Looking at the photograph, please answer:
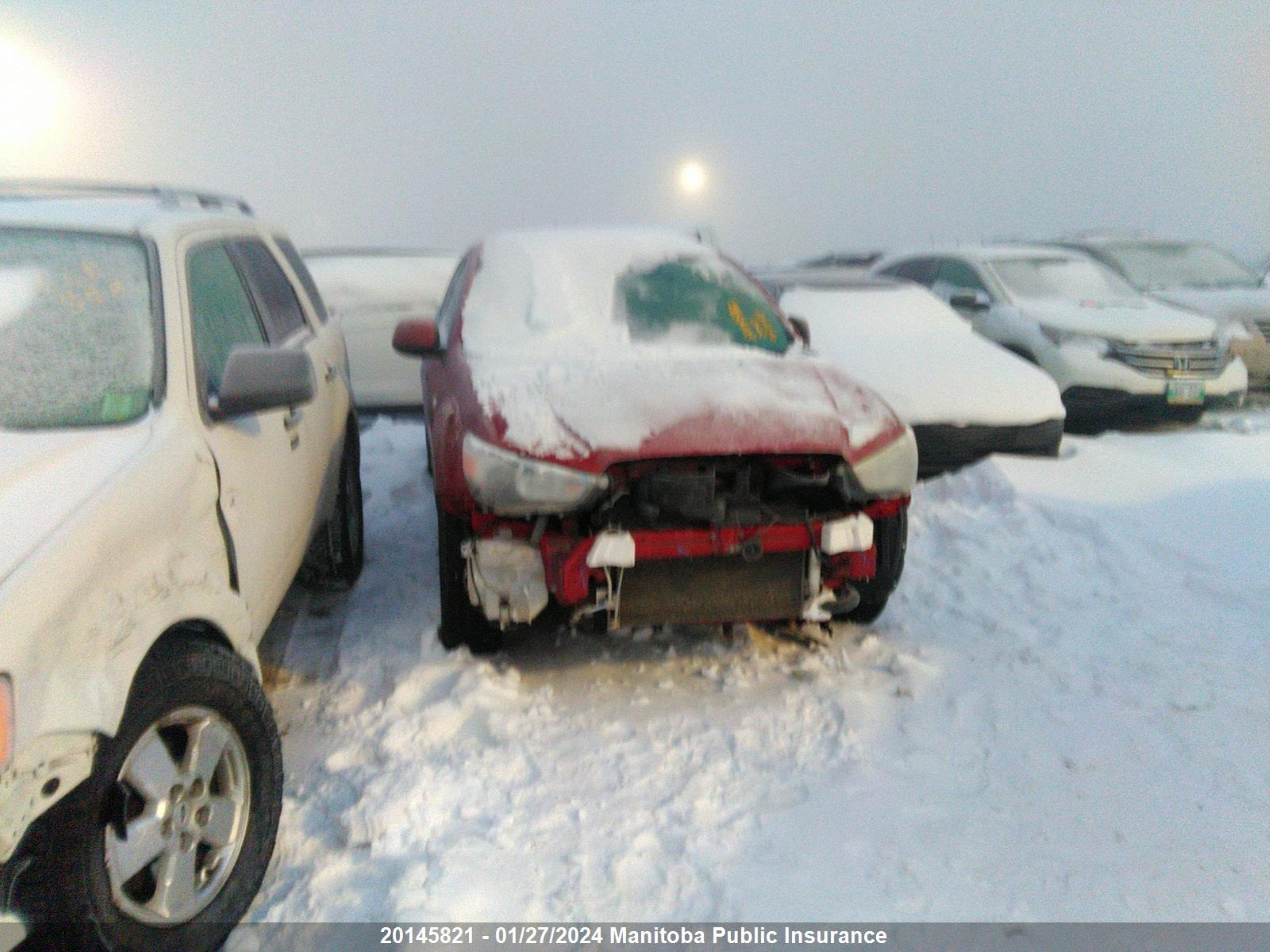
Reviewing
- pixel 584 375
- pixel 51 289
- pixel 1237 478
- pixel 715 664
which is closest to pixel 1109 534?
pixel 1237 478

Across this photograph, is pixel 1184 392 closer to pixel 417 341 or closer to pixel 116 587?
pixel 417 341

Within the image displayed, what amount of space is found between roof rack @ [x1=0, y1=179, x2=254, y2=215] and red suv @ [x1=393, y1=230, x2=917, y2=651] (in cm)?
123

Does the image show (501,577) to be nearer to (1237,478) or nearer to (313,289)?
(313,289)

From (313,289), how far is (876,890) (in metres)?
3.75

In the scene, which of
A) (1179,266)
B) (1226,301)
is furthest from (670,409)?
(1179,266)

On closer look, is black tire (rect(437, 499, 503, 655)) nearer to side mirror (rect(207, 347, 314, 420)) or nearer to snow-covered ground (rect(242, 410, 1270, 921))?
snow-covered ground (rect(242, 410, 1270, 921))

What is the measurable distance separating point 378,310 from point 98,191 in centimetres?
346

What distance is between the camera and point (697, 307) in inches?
169

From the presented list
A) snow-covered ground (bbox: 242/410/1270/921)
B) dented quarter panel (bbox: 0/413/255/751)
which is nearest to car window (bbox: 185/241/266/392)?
dented quarter panel (bbox: 0/413/255/751)

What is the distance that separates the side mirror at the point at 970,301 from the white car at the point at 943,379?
35.0 inches

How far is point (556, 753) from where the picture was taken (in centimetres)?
301

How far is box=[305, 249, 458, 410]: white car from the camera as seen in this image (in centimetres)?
681

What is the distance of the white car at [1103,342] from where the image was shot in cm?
734

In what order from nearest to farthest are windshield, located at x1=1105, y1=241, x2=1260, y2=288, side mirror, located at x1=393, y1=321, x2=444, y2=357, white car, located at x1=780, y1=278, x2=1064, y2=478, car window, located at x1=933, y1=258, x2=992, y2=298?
side mirror, located at x1=393, y1=321, x2=444, y2=357
white car, located at x1=780, y1=278, x2=1064, y2=478
car window, located at x1=933, y1=258, x2=992, y2=298
windshield, located at x1=1105, y1=241, x2=1260, y2=288
